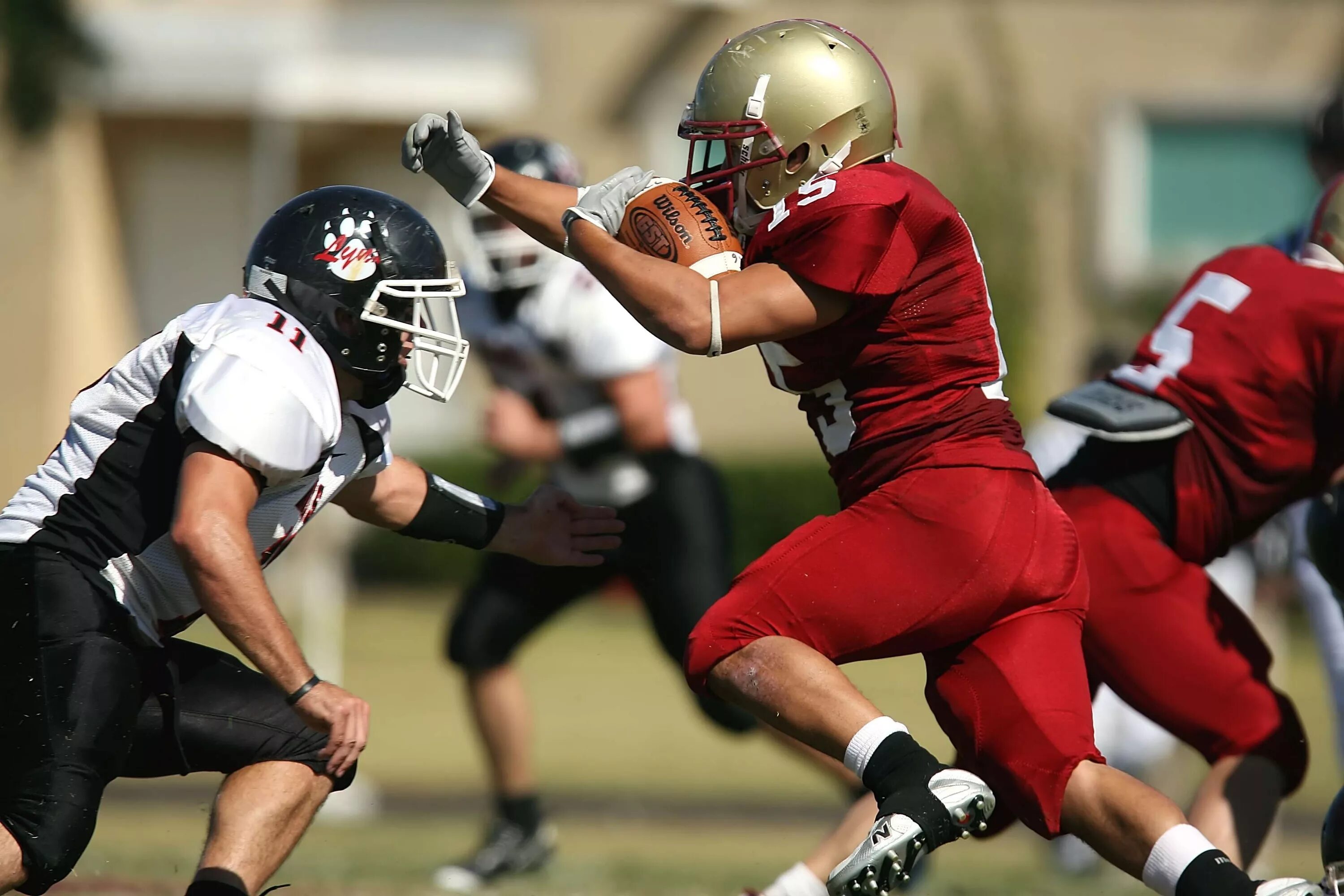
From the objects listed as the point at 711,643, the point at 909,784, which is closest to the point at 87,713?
the point at 711,643

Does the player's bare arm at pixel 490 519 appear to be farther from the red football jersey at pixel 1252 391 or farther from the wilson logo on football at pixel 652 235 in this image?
the red football jersey at pixel 1252 391

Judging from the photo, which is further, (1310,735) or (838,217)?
(1310,735)

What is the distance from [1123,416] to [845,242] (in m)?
1.09

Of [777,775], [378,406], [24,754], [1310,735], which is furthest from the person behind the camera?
[1310,735]

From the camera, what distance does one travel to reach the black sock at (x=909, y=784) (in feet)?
10.0

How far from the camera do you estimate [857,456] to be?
3529mm

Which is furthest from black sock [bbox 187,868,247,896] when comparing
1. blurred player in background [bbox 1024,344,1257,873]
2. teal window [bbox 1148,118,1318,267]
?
teal window [bbox 1148,118,1318,267]

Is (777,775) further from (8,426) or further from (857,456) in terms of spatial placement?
(8,426)

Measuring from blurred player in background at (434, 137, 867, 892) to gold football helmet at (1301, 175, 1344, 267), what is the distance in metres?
2.12

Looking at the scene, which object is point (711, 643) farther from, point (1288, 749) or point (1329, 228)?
point (1329, 228)

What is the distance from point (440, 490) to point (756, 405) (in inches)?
511

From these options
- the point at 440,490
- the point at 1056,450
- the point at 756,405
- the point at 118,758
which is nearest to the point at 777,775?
the point at 1056,450

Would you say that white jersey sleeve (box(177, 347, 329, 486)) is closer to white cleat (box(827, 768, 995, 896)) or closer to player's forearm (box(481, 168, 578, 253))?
player's forearm (box(481, 168, 578, 253))

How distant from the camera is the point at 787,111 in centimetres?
352
